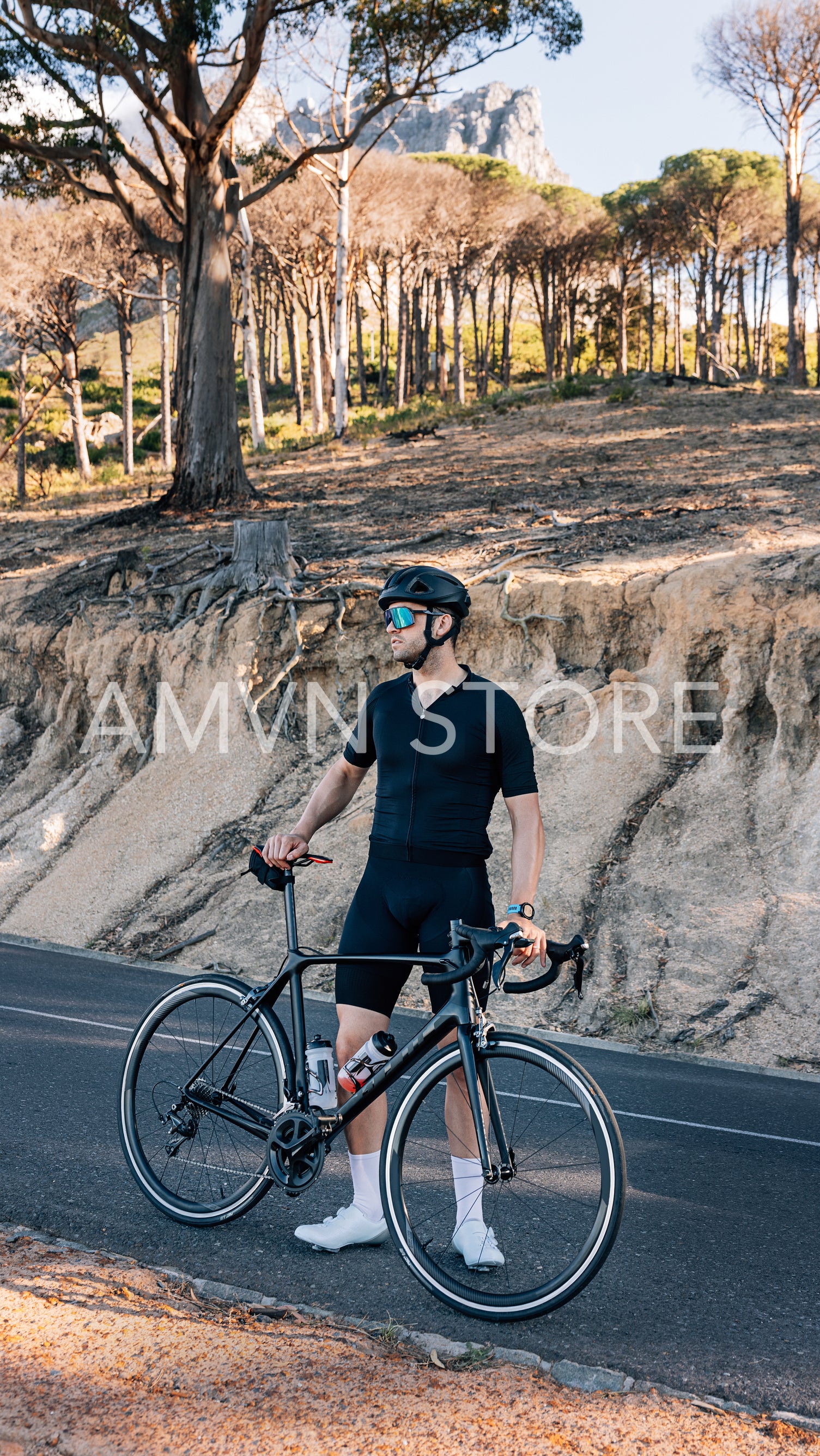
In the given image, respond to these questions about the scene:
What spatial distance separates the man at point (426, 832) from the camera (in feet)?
11.2

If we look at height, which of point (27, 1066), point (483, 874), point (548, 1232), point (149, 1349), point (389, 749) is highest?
point (389, 749)

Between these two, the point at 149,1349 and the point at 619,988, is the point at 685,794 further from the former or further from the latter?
the point at 149,1349

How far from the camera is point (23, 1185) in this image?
407cm

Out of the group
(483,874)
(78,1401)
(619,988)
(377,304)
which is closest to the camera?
(78,1401)

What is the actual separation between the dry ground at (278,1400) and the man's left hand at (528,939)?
103 cm

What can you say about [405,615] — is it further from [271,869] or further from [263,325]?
[263,325]

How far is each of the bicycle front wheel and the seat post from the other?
24.3 inches

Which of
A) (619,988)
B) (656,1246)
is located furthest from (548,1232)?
(619,988)

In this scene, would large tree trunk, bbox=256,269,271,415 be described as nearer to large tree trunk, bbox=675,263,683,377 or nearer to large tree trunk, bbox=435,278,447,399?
large tree trunk, bbox=435,278,447,399

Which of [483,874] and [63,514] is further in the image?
[63,514]

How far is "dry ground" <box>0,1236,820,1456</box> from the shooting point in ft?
8.18

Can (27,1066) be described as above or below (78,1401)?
below

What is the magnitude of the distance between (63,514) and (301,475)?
4.78 metres

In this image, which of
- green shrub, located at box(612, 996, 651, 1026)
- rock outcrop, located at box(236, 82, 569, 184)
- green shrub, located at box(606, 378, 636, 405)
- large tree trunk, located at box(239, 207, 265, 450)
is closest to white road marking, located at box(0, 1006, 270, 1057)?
green shrub, located at box(612, 996, 651, 1026)
